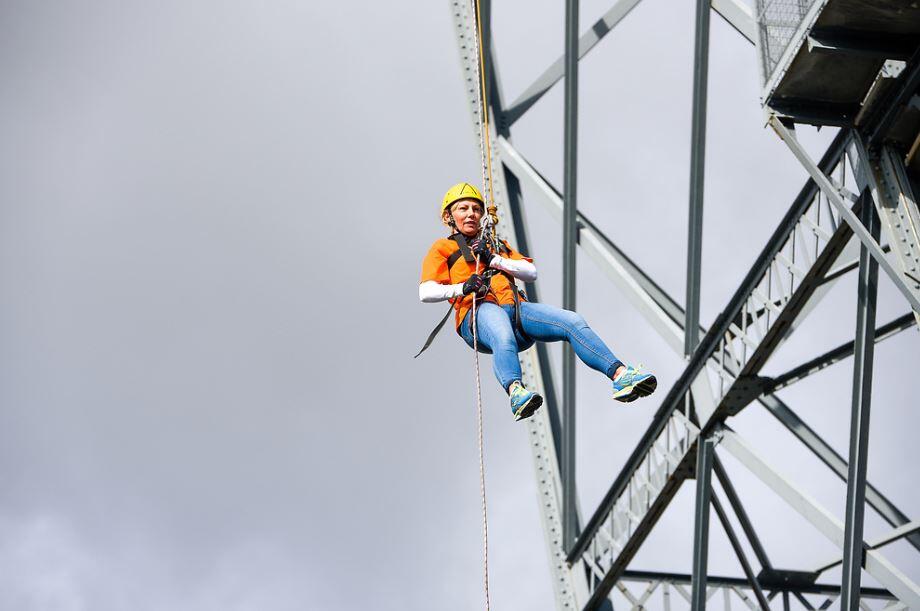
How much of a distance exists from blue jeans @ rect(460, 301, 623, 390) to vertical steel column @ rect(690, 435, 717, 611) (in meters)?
3.27

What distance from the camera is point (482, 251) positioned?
458 inches

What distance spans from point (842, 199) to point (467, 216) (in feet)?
9.18

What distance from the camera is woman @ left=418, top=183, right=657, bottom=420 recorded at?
1126 centimetres

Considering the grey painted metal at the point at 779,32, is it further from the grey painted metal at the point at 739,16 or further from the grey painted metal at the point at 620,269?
the grey painted metal at the point at 620,269

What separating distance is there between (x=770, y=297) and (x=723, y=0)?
2.53m

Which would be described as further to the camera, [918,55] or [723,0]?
[723,0]

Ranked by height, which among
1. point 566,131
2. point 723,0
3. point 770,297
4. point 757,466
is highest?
point 566,131

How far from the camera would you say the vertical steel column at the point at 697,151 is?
14.0 m

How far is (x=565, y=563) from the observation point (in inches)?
675

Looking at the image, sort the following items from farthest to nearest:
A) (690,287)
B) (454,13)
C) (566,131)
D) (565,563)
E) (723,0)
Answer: (454,13), (565,563), (566,131), (690,287), (723,0)

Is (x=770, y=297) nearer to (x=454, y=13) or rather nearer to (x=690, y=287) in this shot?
(x=690, y=287)

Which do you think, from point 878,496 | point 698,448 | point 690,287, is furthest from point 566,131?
point 878,496

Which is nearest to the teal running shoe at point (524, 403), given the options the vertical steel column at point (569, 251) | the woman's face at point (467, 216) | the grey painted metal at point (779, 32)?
the woman's face at point (467, 216)

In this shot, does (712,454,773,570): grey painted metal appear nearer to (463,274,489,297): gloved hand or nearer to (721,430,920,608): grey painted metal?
(721,430,920,608): grey painted metal
